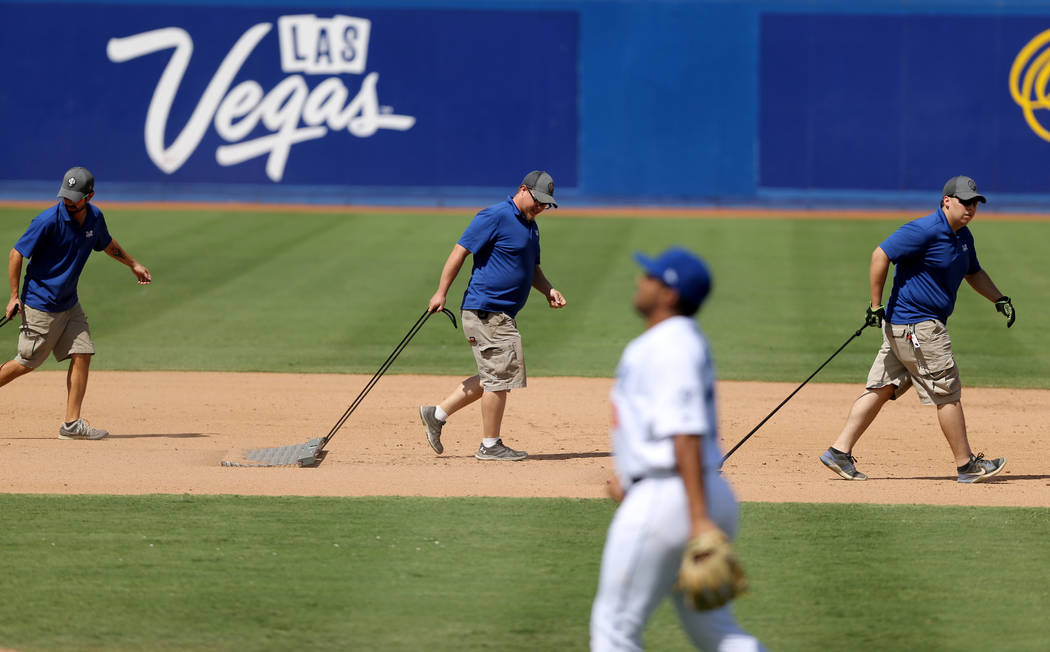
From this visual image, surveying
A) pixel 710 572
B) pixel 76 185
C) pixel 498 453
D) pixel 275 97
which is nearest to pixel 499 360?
pixel 498 453

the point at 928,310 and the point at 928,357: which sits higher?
the point at 928,310

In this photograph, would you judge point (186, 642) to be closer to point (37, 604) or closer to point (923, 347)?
point (37, 604)

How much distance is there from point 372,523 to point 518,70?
2078 cm

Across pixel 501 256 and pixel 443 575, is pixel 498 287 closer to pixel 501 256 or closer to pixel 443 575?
pixel 501 256

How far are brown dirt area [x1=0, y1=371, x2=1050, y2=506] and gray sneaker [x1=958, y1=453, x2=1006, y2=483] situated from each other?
0.11 metres

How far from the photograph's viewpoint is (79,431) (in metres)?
10.6

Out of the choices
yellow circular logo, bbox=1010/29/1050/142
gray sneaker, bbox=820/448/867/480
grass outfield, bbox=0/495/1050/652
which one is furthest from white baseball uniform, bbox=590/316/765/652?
yellow circular logo, bbox=1010/29/1050/142

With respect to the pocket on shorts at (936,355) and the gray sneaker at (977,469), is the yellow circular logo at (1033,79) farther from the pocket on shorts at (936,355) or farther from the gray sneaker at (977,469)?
the pocket on shorts at (936,355)

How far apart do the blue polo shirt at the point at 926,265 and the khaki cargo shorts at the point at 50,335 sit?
228 inches

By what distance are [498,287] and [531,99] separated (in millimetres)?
18576

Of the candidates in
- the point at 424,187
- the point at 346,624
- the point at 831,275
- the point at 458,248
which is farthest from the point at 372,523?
the point at 424,187

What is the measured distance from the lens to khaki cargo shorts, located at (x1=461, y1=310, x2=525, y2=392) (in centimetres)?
988

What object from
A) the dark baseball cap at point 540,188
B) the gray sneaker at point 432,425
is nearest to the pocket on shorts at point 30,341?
the gray sneaker at point 432,425

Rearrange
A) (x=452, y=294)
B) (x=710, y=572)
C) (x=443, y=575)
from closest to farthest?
(x=710, y=572), (x=443, y=575), (x=452, y=294)
